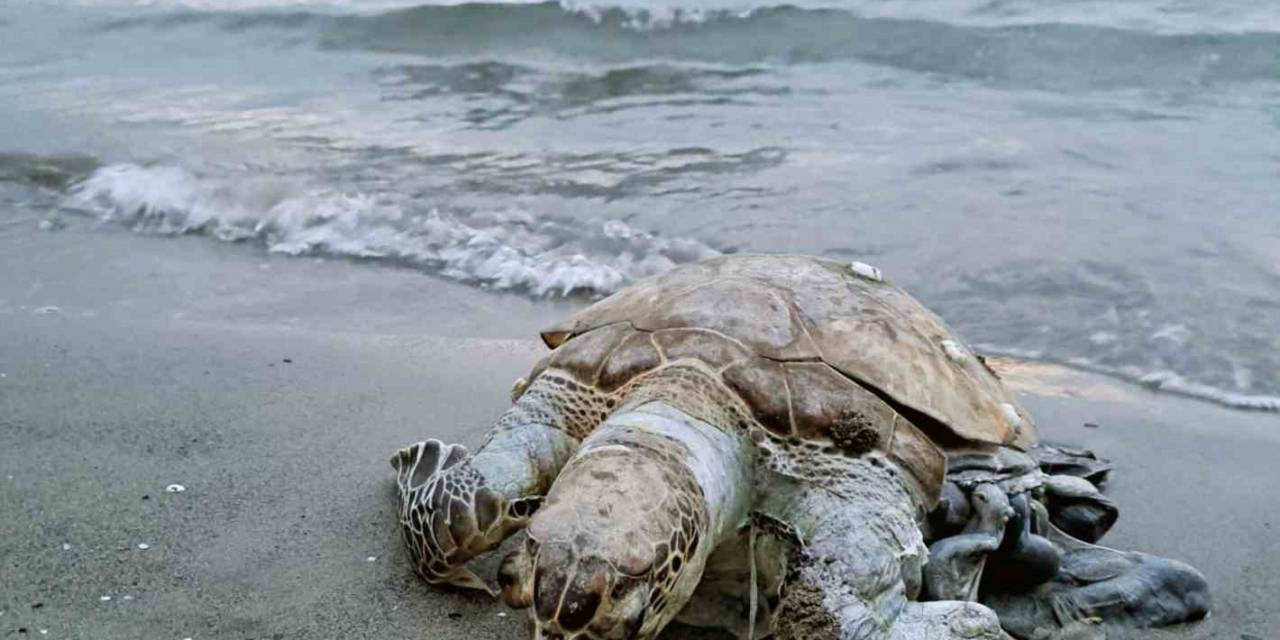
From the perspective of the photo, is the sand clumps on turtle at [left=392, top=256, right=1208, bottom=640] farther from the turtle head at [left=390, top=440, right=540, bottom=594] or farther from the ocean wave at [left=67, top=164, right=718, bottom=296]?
the ocean wave at [left=67, top=164, right=718, bottom=296]

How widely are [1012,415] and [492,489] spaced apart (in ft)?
4.68

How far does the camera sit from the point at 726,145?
826 centimetres

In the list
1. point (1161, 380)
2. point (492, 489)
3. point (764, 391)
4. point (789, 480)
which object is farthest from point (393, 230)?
point (789, 480)

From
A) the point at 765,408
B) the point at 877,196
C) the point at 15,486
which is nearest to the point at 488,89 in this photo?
the point at 877,196

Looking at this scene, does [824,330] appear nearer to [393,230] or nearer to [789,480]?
[789,480]

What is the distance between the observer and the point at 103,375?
438 cm

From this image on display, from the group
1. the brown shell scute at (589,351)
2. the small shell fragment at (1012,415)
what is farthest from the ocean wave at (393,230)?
the small shell fragment at (1012,415)

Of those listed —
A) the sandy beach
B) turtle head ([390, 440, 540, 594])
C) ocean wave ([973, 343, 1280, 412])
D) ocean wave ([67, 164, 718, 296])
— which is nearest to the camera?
turtle head ([390, 440, 540, 594])

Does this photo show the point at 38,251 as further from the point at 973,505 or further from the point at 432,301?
the point at 973,505

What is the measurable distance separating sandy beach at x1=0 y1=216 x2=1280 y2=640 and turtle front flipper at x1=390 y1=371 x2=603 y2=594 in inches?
5.6

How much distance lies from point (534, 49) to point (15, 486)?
30.1 ft

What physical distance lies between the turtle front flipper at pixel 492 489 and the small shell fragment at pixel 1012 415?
1.13 m

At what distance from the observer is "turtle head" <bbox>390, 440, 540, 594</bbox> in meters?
2.82

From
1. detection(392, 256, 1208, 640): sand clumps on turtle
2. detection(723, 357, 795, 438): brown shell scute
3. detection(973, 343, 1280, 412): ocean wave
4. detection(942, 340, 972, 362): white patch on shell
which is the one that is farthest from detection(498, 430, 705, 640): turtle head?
detection(973, 343, 1280, 412): ocean wave
